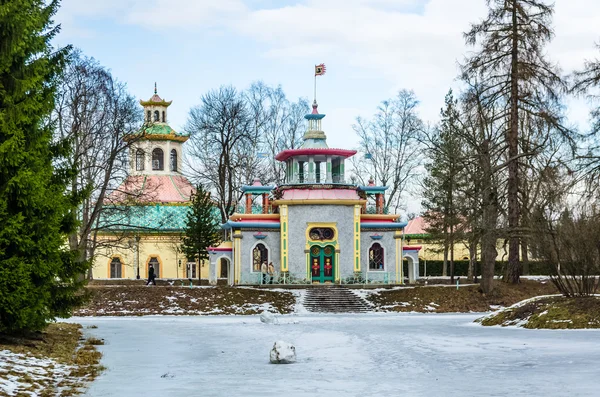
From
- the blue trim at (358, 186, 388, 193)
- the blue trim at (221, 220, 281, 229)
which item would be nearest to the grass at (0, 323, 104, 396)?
the blue trim at (221, 220, 281, 229)

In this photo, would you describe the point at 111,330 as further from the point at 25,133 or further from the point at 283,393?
the point at 283,393

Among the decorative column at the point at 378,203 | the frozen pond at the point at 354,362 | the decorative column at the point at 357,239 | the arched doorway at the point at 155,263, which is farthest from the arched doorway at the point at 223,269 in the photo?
the frozen pond at the point at 354,362

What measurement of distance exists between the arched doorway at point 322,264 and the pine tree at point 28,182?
25302 mm

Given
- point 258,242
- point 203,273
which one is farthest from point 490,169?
point 203,273

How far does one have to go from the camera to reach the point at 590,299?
2483 cm

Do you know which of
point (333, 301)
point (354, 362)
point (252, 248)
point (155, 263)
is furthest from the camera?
point (155, 263)

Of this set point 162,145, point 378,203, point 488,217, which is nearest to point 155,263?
point 162,145

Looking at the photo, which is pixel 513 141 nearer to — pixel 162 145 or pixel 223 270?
pixel 223 270

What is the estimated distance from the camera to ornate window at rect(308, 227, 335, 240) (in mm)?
45656

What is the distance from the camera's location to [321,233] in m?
45.7

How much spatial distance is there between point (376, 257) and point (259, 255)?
594 cm

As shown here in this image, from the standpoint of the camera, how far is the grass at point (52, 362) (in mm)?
13734

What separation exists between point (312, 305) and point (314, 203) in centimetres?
752

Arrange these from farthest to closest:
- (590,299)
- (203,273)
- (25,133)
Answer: (203,273) < (590,299) < (25,133)
